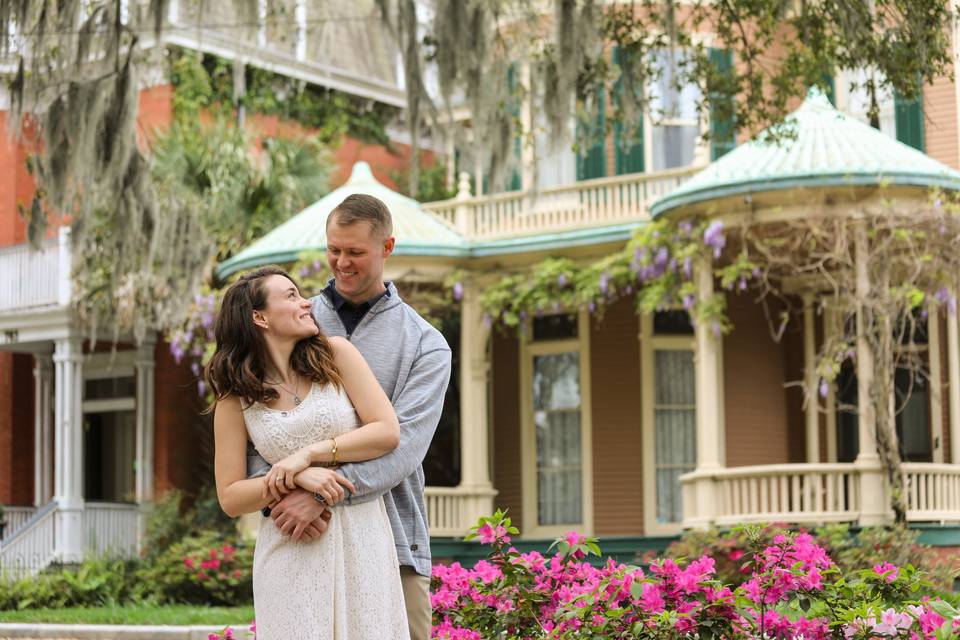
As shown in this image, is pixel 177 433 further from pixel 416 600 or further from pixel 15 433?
pixel 416 600

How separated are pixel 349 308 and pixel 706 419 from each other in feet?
37.0

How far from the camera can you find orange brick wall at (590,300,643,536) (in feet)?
60.4

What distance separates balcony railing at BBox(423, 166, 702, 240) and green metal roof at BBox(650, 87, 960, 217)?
163cm

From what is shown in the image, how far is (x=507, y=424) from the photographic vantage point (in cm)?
1942

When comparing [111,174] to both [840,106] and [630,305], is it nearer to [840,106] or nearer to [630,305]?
[630,305]

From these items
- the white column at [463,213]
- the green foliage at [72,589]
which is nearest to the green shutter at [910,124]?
the white column at [463,213]

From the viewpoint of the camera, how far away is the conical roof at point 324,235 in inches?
703

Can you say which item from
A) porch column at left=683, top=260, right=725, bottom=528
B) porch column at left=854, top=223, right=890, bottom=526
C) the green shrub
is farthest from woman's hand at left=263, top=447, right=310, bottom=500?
the green shrub

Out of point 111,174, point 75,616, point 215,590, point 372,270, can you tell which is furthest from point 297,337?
point 215,590

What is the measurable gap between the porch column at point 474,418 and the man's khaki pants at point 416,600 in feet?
43.5

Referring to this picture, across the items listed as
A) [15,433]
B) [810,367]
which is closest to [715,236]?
[810,367]

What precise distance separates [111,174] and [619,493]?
7269 millimetres

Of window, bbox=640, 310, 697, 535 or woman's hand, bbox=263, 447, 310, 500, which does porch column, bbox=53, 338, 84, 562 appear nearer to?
window, bbox=640, 310, 697, 535

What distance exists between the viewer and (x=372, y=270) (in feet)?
15.2
